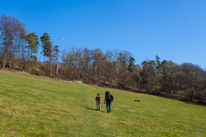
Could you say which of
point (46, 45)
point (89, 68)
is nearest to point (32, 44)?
point (46, 45)

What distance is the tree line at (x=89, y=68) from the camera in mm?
55125

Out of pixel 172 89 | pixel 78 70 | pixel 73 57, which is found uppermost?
pixel 73 57

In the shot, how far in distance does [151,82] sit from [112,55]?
116 feet

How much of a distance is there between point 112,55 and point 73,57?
3279 cm

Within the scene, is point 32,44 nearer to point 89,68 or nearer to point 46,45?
point 46,45

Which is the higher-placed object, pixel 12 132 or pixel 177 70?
pixel 177 70

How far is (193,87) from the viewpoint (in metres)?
74.2

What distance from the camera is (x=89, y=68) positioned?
89.4m

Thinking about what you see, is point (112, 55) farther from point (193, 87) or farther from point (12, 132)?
point (12, 132)

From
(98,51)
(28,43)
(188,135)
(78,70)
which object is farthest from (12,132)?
(98,51)

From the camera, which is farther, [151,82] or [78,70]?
[151,82]

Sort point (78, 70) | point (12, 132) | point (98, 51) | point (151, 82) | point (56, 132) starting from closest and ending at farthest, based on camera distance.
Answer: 1. point (12, 132)
2. point (56, 132)
3. point (78, 70)
4. point (151, 82)
5. point (98, 51)

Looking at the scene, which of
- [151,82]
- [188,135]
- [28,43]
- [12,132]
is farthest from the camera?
[151,82]

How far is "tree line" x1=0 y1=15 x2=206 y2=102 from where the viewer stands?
55.1 meters
